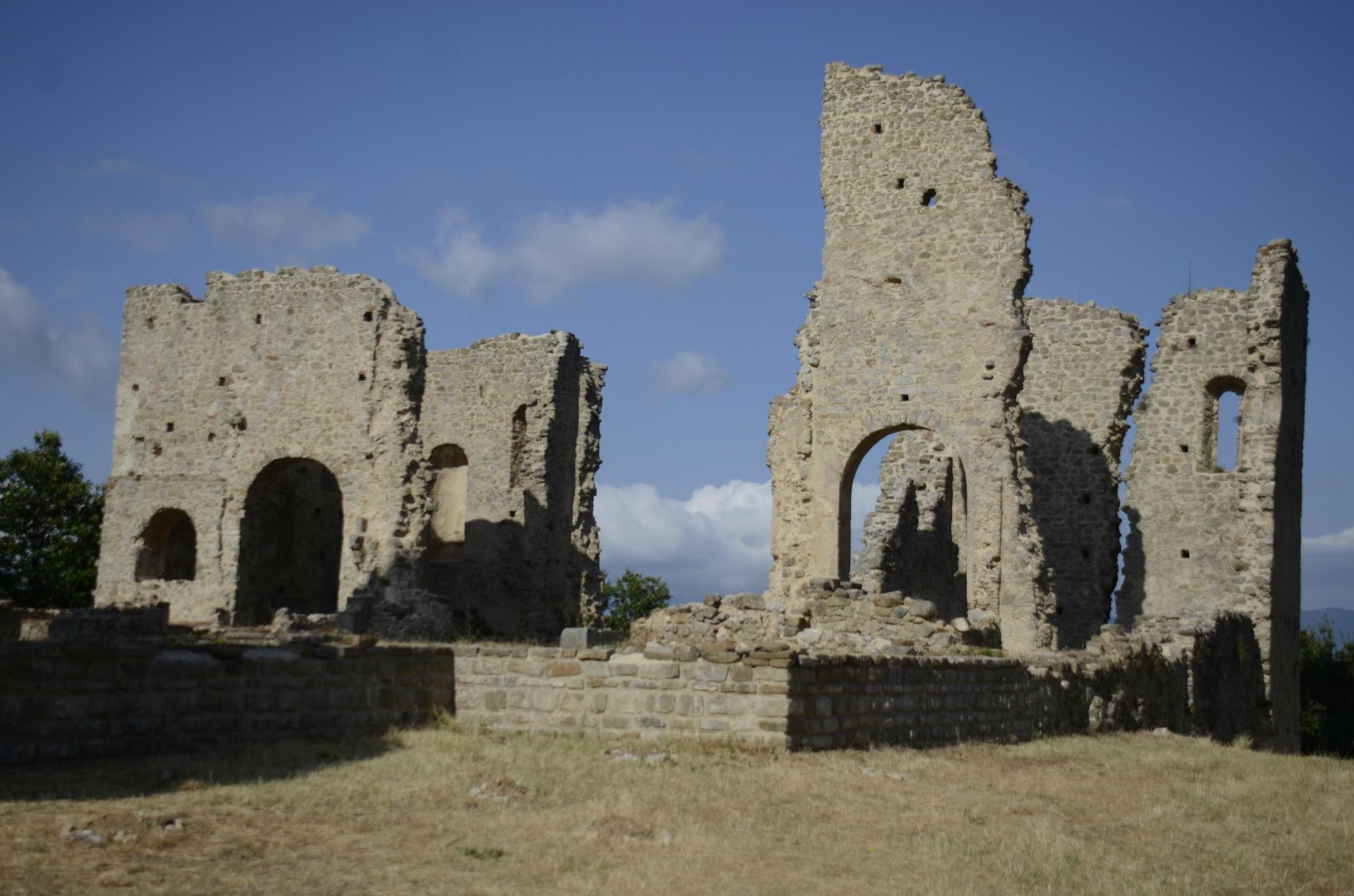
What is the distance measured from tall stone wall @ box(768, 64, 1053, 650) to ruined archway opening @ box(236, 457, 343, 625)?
10358 mm

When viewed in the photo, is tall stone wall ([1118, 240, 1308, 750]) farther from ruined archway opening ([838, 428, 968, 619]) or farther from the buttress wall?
the buttress wall

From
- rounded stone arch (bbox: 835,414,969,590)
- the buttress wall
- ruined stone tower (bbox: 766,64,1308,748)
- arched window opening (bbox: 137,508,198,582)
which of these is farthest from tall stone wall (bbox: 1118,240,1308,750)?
arched window opening (bbox: 137,508,198,582)

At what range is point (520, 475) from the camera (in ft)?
86.6

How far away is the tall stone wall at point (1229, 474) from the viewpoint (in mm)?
21641

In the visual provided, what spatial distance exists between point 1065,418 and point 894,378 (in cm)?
679

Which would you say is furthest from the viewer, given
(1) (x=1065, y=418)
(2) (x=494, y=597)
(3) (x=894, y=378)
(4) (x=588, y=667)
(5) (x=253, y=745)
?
(2) (x=494, y=597)

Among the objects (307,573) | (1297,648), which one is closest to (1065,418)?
(1297,648)

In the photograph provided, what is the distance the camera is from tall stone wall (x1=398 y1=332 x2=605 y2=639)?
2584cm

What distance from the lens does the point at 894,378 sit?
1841cm

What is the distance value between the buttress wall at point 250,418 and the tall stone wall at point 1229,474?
1247cm

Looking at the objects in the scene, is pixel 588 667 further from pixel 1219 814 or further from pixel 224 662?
pixel 1219 814

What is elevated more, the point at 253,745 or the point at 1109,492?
the point at 1109,492

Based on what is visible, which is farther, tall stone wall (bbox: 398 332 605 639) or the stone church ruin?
tall stone wall (bbox: 398 332 605 639)

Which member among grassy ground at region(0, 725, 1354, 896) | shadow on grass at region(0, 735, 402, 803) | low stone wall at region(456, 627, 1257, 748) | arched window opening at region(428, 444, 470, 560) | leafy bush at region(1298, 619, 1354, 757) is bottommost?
leafy bush at region(1298, 619, 1354, 757)
